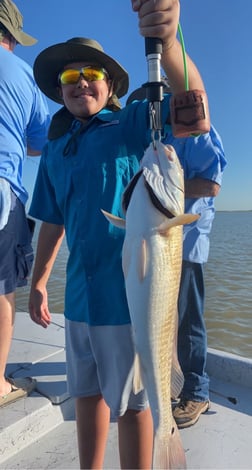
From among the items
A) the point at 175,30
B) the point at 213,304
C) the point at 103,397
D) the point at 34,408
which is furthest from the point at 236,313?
the point at 175,30

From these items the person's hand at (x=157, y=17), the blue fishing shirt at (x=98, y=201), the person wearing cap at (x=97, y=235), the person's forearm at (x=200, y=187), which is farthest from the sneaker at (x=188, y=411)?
the person's hand at (x=157, y=17)

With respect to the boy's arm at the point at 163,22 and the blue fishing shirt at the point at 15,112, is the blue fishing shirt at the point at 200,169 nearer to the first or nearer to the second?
the boy's arm at the point at 163,22

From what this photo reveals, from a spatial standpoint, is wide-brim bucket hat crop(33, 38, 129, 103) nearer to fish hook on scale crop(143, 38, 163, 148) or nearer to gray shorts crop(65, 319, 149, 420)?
Answer: fish hook on scale crop(143, 38, 163, 148)

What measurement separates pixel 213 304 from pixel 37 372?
6.39 m

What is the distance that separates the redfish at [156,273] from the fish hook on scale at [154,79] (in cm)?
11

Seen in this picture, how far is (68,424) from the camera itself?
289cm

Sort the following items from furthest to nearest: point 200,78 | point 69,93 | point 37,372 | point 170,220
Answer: point 37,372
point 69,93
point 200,78
point 170,220

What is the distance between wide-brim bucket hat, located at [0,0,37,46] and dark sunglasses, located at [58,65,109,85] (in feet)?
3.39

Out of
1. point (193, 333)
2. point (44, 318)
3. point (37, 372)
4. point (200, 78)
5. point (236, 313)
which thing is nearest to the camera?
point (200, 78)

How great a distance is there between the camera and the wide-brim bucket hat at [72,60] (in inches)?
80.1

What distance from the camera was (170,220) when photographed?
58.5 inches

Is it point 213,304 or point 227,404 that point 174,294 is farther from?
point 213,304

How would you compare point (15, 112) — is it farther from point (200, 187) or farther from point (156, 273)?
point (156, 273)

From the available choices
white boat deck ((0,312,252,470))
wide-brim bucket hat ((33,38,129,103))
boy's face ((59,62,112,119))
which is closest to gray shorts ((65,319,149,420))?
white boat deck ((0,312,252,470))
